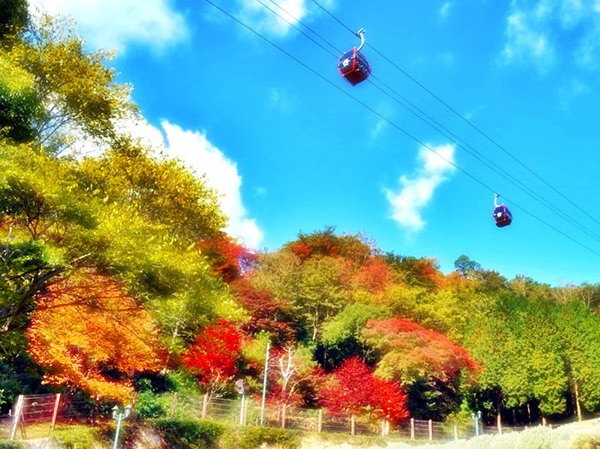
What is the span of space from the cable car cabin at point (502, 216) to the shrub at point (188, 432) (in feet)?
43.1

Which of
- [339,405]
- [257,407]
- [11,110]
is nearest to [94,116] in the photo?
[11,110]

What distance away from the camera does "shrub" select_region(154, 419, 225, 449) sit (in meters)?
15.5

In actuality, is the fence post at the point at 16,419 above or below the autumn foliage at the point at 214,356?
below

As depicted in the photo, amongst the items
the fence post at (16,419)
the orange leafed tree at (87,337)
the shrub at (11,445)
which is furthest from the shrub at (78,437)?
the shrub at (11,445)

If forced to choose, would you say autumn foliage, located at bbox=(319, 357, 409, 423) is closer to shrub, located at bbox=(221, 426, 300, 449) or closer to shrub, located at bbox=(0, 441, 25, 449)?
shrub, located at bbox=(221, 426, 300, 449)

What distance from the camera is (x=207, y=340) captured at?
20531mm

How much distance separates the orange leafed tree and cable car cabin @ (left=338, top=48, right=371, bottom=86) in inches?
306

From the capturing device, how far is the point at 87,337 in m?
13.3

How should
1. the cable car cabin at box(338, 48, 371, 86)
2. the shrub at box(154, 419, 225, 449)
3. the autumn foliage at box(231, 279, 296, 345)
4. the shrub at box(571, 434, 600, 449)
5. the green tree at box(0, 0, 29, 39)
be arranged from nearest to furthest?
the shrub at box(571, 434, 600, 449) → the cable car cabin at box(338, 48, 371, 86) → the green tree at box(0, 0, 29, 39) → the shrub at box(154, 419, 225, 449) → the autumn foliage at box(231, 279, 296, 345)

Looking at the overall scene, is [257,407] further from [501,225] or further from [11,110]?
[11,110]

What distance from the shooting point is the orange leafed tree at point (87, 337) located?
11719mm

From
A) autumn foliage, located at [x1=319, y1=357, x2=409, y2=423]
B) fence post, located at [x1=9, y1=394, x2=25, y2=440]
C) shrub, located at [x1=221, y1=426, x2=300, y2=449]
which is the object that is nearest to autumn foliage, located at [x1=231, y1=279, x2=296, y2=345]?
autumn foliage, located at [x1=319, y1=357, x2=409, y2=423]

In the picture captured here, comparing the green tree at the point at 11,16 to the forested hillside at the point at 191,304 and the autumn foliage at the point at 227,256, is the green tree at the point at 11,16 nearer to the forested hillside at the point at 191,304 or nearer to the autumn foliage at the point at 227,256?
the forested hillside at the point at 191,304

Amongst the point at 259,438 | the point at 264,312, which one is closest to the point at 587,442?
the point at 259,438
